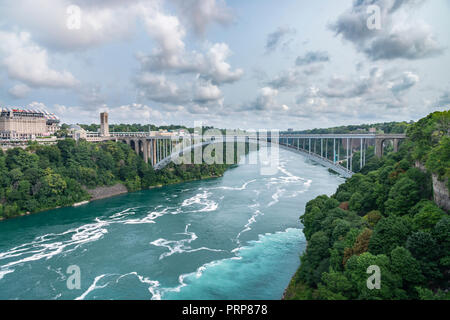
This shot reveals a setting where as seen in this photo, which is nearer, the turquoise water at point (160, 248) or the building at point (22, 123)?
the turquoise water at point (160, 248)

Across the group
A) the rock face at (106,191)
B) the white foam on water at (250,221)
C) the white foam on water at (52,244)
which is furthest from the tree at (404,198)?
the rock face at (106,191)

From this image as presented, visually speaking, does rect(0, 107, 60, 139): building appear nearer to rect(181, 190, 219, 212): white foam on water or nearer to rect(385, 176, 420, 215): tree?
rect(181, 190, 219, 212): white foam on water

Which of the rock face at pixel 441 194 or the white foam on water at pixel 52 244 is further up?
the rock face at pixel 441 194

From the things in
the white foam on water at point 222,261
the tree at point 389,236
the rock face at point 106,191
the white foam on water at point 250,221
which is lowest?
the white foam on water at point 222,261

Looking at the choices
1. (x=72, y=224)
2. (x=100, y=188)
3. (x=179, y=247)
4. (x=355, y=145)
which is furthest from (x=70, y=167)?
(x=355, y=145)

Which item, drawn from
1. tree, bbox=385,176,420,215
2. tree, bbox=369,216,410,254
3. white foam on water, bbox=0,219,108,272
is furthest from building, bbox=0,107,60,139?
tree, bbox=369,216,410,254

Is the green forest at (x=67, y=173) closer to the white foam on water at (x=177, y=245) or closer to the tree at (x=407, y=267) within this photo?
the white foam on water at (x=177, y=245)

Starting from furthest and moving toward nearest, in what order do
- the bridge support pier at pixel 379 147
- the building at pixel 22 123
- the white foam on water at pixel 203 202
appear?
the building at pixel 22 123
the white foam on water at pixel 203 202
the bridge support pier at pixel 379 147

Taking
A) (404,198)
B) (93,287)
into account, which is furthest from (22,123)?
(404,198)
